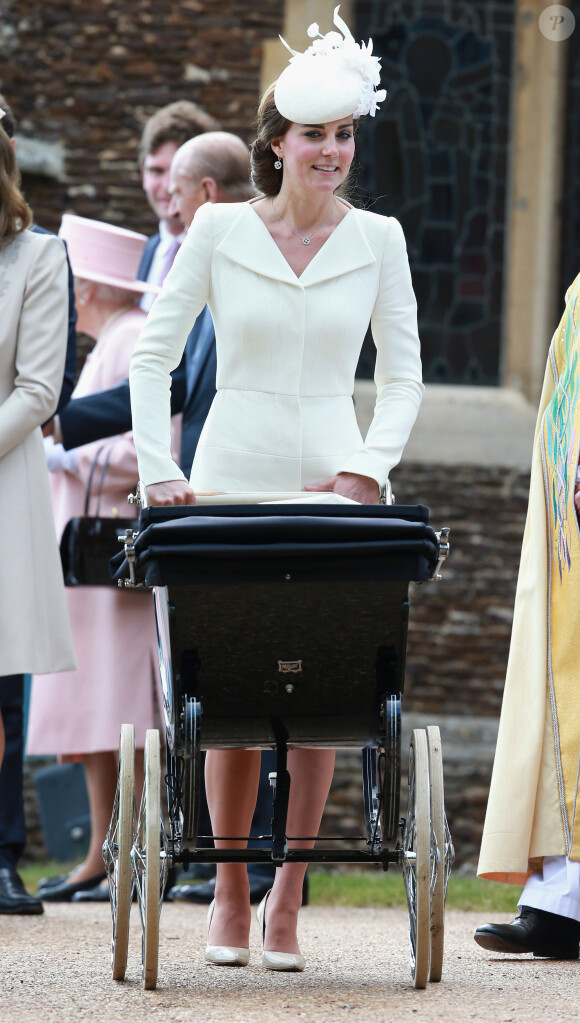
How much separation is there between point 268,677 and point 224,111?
6.54 m

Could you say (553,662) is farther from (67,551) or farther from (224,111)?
(224,111)

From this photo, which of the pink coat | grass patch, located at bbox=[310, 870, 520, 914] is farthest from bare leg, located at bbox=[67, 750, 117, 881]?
grass patch, located at bbox=[310, 870, 520, 914]

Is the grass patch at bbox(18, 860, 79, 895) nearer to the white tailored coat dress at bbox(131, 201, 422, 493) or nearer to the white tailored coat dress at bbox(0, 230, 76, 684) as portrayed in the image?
the white tailored coat dress at bbox(0, 230, 76, 684)

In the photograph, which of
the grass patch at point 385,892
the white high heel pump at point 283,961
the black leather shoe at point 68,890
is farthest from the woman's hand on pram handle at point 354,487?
the grass patch at point 385,892

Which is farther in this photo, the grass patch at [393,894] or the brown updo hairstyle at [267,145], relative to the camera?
the grass patch at [393,894]

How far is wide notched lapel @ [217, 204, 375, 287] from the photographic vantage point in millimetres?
3889

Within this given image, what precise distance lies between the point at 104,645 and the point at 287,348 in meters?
2.38

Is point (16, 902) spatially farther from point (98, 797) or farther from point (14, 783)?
point (98, 797)

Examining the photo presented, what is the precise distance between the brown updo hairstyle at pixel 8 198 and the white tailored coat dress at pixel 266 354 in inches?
48.3

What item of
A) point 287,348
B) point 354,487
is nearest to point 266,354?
point 287,348

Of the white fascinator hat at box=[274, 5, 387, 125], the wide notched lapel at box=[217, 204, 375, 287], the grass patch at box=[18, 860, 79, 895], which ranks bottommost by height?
the grass patch at box=[18, 860, 79, 895]

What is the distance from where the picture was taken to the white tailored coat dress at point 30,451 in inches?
189

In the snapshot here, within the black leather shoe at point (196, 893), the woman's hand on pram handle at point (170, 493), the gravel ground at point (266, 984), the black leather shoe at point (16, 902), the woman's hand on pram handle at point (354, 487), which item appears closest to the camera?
the gravel ground at point (266, 984)

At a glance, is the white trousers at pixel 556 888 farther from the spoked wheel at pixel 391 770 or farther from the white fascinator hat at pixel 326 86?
the white fascinator hat at pixel 326 86
